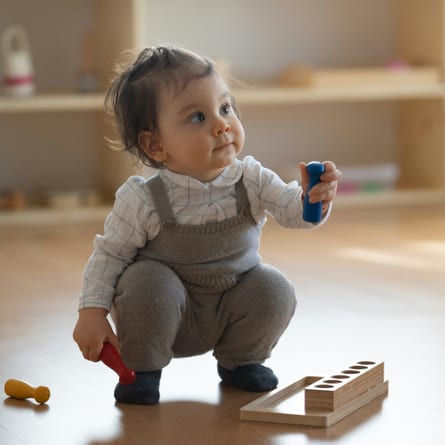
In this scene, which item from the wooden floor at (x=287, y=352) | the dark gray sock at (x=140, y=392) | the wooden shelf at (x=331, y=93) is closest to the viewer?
the wooden floor at (x=287, y=352)

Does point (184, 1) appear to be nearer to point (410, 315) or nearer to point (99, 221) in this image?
point (99, 221)

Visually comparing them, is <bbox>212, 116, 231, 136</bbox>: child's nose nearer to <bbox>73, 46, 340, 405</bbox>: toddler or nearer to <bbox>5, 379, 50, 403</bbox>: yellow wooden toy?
<bbox>73, 46, 340, 405</bbox>: toddler

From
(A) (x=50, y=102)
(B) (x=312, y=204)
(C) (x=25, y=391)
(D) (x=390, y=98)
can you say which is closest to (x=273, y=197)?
(B) (x=312, y=204)

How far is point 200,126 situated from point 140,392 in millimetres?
315

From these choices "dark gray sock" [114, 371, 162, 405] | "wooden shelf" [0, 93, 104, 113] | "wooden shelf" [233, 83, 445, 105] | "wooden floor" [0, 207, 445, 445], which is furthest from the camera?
"wooden shelf" [233, 83, 445, 105]

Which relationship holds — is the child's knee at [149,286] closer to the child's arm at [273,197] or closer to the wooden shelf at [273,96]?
the child's arm at [273,197]

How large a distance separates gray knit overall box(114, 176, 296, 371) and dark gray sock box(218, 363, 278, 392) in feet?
0.03

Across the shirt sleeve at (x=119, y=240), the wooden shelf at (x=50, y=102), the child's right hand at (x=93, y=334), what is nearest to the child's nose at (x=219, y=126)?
the shirt sleeve at (x=119, y=240)

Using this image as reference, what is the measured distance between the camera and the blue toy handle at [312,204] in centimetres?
116

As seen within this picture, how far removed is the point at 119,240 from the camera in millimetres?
1246

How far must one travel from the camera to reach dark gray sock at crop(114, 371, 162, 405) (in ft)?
3.92

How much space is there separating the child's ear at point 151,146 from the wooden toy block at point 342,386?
0.33 m

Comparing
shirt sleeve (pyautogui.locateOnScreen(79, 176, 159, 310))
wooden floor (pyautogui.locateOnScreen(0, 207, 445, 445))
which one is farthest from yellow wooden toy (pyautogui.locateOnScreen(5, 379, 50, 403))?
shirt sleeve (pyautogui.locateOnScreen(79, 176, 159, 310))

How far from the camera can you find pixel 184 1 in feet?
10.4
